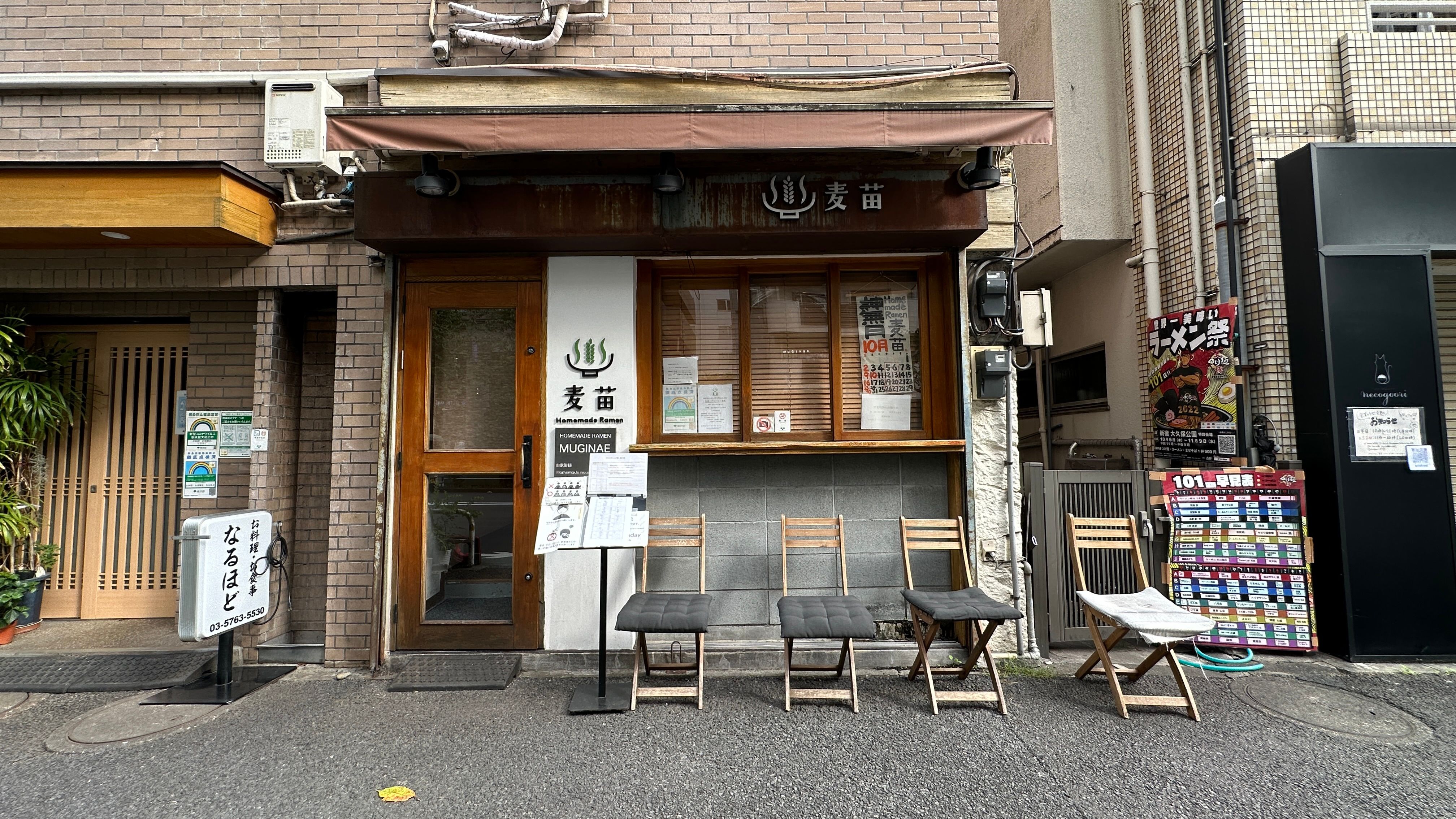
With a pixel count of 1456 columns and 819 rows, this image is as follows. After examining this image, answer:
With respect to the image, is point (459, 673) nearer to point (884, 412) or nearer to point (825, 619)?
point (825, 619)

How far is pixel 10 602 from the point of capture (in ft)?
15.9

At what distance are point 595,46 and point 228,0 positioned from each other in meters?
3.04

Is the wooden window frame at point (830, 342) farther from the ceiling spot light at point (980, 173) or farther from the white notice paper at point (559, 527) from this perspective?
the white notice paper at point (559, 527)

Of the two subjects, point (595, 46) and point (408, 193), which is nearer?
point (408, 193)

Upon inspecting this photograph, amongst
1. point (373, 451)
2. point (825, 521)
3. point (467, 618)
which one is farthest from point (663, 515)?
point (373, 451)

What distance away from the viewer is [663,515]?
4781 mm

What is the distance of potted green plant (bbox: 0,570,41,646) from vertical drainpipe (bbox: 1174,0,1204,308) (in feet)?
35.5

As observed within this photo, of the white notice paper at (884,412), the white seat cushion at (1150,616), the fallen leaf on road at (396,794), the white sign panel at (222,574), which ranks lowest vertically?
the fallen leaf on road at (396,794)

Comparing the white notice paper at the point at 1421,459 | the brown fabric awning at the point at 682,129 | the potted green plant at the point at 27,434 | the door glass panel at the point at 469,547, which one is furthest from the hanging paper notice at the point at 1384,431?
the potted green plant at the point at 27,434

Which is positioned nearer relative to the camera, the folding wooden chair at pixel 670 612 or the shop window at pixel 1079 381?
the folding wooden chair at pixel 670 612

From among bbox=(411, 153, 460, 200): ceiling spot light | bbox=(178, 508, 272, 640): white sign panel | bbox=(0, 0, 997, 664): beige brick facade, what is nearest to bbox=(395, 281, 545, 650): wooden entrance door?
bbox=(0, 0, 997, 664): beige brick facade

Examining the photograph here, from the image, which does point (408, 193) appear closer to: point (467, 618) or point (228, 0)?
point (228, 0)

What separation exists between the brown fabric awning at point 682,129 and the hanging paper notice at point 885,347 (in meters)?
1.47

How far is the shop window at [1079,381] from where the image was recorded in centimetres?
820
